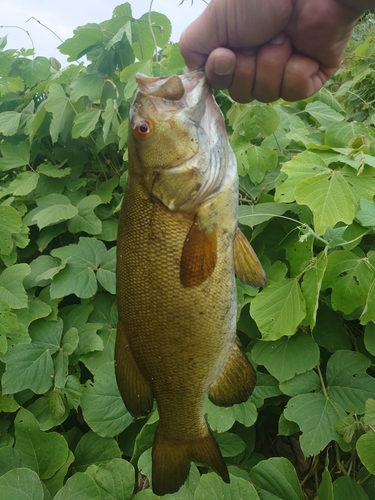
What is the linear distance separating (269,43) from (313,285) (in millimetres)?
708

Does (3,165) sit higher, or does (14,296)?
(3,165)

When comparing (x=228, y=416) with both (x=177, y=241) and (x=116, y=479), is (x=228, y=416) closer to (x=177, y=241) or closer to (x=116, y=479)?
(x=116, y=479)

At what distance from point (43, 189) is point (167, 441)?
1.74 m

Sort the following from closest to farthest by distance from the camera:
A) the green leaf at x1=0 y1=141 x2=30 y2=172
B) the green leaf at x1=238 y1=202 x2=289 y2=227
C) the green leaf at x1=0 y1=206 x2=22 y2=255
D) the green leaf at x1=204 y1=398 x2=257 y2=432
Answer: the green leaf at x1=204 y1=398 x2=257 y2=432, the green leaf at x1=238 y1=202 x2=289 y2=227, the green leaf at x1=0 y1=206 x2=22 y2=255, the green leaf at x1=0 y1=141 x2=30 y2=172

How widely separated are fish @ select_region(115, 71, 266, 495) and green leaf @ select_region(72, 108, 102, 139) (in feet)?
4.25

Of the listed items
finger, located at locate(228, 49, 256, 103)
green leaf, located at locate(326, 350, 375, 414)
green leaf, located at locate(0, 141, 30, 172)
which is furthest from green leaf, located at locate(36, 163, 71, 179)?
green leaf, located at locate(326, 350, 375, 414)

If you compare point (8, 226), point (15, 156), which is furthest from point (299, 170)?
point (15, 156)

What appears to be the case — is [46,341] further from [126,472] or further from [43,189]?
[43,189]

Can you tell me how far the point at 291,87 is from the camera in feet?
3.43

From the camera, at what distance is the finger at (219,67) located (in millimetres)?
867

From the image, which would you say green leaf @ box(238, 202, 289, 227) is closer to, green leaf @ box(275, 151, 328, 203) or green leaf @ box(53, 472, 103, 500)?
green leaf @ box(275, 151, 328, 203)

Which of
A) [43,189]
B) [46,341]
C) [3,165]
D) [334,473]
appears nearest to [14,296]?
[46,341]

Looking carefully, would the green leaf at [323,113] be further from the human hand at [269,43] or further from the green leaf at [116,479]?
the green leaf at [116,479]

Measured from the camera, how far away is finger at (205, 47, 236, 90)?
34.1 inches
